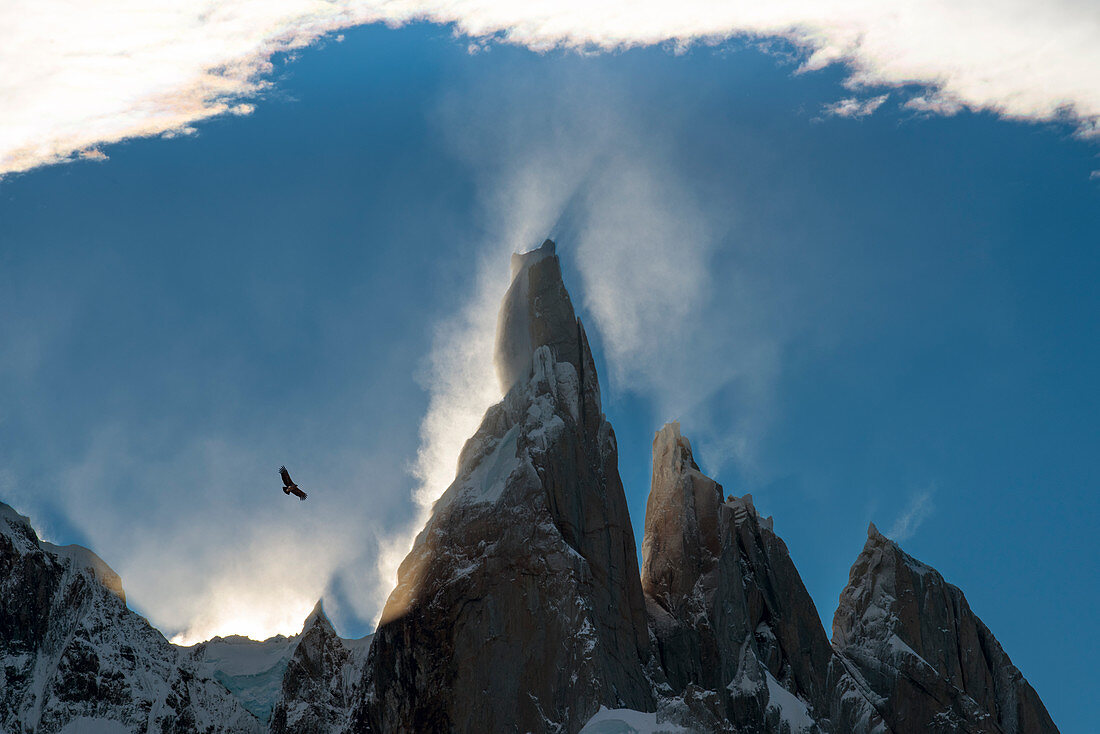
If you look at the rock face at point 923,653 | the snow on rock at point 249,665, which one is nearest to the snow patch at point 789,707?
the rock face at point 923,653

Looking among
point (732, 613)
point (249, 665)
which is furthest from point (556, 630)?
point (249, 665)

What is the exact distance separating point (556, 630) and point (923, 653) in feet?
149

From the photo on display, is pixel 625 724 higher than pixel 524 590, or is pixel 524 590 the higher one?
pixel 524 590

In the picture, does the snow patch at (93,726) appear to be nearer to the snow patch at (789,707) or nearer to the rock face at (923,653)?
the snow patch at (789,707)

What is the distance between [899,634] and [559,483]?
42499 millimetres

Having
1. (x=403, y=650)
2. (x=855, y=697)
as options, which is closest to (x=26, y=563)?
(x=403, y=650)

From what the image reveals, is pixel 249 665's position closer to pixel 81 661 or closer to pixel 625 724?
pixel 81 661

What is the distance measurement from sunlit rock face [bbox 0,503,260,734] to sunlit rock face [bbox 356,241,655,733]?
24.3 meters

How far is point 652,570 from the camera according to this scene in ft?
415

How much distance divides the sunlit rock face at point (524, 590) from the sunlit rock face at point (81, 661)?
2432 cm

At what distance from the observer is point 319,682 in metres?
121

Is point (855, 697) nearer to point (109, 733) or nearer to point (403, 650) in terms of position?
point (403, 650)

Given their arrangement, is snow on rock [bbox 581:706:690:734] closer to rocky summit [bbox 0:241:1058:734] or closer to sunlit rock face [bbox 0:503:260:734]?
rocky summit [bbox 0:241:1058:734]

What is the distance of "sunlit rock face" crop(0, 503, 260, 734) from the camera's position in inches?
4606
